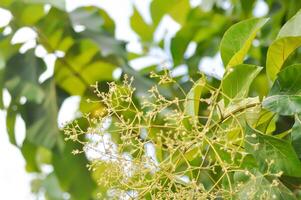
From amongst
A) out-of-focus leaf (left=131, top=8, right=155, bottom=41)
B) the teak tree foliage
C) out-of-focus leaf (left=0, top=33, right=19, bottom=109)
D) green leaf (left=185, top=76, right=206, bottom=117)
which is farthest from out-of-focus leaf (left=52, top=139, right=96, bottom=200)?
green leaf (left=185, top=76, right=206, bottom=117)

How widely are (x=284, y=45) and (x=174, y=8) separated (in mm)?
968

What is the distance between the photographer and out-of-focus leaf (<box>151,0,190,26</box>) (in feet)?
5.81

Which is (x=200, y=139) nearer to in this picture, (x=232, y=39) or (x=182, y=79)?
(x=232, y=39)

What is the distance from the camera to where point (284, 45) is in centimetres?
84

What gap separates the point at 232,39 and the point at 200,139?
170 mm

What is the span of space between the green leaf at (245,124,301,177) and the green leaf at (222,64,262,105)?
0.07 metres

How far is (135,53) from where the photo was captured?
1.83 metres

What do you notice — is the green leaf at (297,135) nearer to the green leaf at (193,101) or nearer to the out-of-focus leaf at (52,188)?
the green leaf at (193,101)

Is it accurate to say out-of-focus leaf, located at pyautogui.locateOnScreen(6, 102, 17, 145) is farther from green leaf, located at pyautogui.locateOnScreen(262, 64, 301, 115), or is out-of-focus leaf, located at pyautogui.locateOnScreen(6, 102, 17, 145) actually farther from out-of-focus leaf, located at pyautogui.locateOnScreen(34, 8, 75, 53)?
green leaf, located at pyautogui.locateOnScreen(262, 64, 301, 115)

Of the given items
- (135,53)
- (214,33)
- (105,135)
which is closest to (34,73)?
(135,53)

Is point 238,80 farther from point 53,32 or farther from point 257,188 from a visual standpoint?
point 53,32

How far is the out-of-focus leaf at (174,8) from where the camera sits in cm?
177

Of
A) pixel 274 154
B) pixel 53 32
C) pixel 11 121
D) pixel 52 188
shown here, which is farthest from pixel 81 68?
pixel 274 154

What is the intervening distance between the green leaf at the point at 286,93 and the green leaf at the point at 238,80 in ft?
0.11
